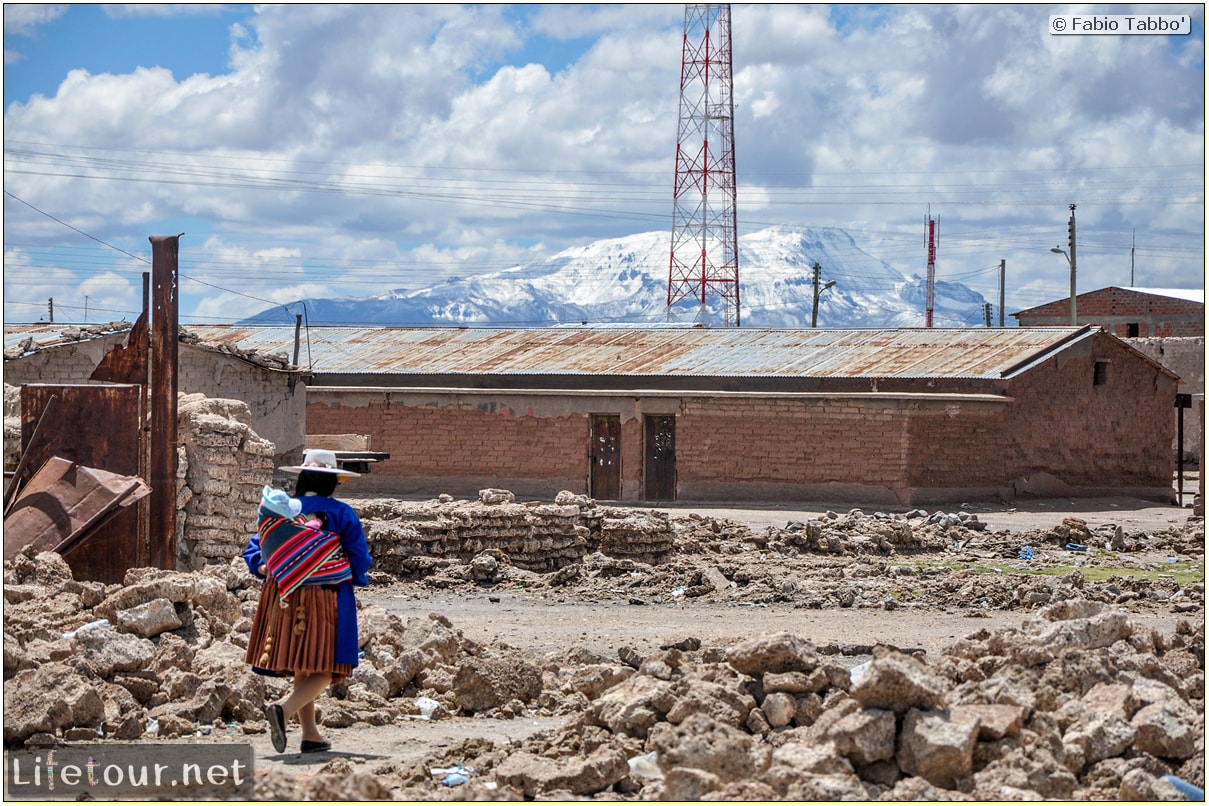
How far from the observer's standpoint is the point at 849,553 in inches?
714

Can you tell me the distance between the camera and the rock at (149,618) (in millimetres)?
8953

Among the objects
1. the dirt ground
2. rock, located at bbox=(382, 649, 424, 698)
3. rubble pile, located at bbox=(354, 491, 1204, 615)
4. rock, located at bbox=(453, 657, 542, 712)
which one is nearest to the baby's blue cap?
the dirt ground

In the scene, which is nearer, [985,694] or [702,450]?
[985,694]

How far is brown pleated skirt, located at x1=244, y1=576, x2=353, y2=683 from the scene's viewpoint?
728 cm

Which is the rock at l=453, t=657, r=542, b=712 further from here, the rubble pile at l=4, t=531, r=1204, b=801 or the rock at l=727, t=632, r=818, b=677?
the rock at l=727, t=632, r=818, b=677

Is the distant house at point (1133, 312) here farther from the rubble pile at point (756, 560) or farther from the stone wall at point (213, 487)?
the stone wall at point (213, 487)

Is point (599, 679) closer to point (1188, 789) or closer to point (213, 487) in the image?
point (1188, 789)

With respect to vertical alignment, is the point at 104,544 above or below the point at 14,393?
below

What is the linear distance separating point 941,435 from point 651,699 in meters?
18.8

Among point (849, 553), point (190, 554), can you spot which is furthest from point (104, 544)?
point (849, 553)

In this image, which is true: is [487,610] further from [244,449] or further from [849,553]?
[849,553]

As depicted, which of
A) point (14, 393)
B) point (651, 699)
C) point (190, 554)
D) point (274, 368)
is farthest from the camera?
point (274, 368)

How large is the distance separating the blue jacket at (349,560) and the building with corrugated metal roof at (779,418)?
16494 millimetres

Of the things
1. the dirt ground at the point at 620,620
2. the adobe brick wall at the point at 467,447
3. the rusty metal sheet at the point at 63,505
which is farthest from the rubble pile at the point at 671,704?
the adobe brick wall at the point at 467,447
